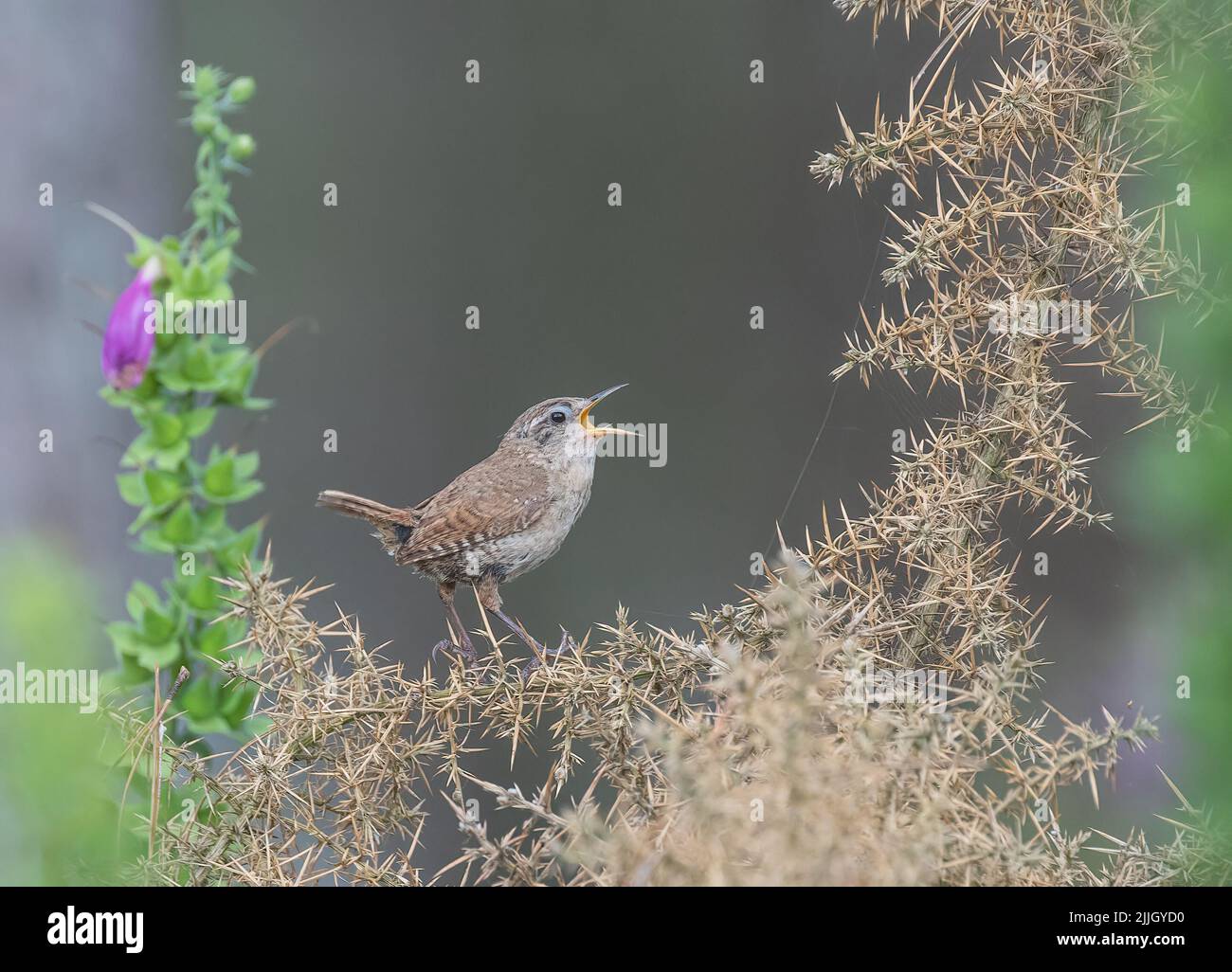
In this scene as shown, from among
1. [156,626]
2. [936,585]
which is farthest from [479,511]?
[936,585]

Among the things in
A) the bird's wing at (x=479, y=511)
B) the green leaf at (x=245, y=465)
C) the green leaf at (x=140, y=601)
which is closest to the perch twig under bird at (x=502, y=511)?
the bird's wing at (x=479, y=511)

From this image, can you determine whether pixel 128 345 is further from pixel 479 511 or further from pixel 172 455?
pixel 479 511

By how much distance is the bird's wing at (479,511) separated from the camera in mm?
1402

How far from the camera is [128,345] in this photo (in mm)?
1277

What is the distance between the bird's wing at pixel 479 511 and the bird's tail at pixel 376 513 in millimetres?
29

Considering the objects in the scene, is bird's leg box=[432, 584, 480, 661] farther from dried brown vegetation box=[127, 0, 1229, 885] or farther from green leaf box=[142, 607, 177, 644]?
green leaf box=[142, 607, 177, 644]

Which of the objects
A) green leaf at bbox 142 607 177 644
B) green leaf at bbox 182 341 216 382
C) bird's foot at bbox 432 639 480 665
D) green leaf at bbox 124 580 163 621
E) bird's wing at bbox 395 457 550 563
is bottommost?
bird's foot at bbox 432 639 480 665

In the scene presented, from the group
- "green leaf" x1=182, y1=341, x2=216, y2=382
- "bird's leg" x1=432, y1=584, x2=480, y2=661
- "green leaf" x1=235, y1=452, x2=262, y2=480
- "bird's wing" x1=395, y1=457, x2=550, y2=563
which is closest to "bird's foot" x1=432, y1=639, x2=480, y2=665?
"bird's leg" x1=432, y1=584, x2=480, y2=661

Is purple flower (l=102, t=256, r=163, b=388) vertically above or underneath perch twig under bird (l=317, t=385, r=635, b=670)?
above

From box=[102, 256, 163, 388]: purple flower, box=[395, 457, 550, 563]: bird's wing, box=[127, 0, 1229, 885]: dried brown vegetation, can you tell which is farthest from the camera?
box=[395, 457, 550, 563]: bird's wing

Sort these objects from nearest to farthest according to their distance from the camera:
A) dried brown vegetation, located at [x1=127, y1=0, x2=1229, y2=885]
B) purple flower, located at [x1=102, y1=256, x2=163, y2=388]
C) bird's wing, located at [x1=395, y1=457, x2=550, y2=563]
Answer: dried brown vegetation, located at [x1=127, y1=0, x2=1229, y2=885]
purple flower, located at [x1=102, y1=256, x2=163, y2=388]
bird's wing, located at [x1=395, y1=457, x2=550, y2=563]

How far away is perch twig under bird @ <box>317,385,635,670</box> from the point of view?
4.61 feet

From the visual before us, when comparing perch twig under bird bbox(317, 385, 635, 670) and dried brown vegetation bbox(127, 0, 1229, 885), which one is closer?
dried brown vegetation bbox(127, 0, 1229, 885)

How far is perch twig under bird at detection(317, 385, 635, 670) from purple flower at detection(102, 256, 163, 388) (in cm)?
28
